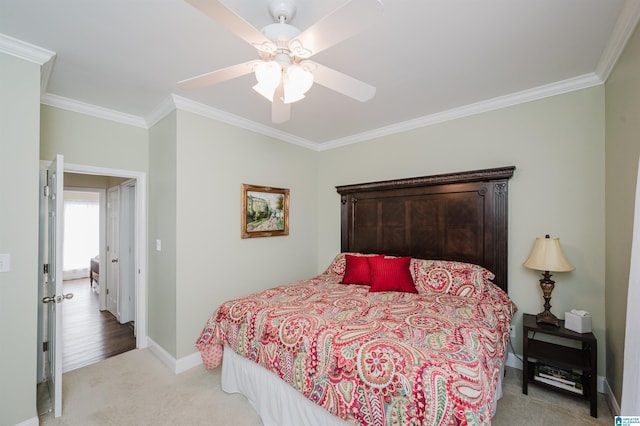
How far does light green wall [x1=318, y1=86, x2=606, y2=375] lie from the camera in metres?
2.35

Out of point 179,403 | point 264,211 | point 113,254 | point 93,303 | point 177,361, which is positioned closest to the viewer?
point 179,403

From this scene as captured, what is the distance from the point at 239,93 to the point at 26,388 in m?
2.76

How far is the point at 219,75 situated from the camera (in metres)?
1.57

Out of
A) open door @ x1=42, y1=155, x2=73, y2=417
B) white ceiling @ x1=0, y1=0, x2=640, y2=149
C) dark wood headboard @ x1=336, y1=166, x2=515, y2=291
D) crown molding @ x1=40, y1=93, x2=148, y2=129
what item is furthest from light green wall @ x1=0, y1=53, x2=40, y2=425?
dark wood headboard @ x1=336, y1=166, x2=515, y2=291

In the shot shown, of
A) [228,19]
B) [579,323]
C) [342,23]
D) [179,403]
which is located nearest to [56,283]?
[179,403]

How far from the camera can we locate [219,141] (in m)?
3.07

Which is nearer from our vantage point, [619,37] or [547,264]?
[619,37]

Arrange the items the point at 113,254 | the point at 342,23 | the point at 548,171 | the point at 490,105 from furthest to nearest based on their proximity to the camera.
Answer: the point at 113,254, the point at 490,105, the point at 548,171, the point at 342,23

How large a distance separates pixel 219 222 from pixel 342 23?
241 cm

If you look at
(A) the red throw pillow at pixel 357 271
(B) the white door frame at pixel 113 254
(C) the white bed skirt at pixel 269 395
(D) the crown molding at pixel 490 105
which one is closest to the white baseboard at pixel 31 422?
(C) the white bed skirt at pixel 269 395

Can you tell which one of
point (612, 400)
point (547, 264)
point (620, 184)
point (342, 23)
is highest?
point (342, 23)

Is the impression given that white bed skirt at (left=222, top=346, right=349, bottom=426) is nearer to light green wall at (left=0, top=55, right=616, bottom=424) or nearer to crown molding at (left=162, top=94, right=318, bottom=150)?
light green wall at (left=0, top=55, right=616, bottom=424)

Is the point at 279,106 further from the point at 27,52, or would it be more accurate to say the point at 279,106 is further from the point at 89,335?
the point at 89,335

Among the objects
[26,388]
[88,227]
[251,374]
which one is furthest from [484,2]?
[88,227]
